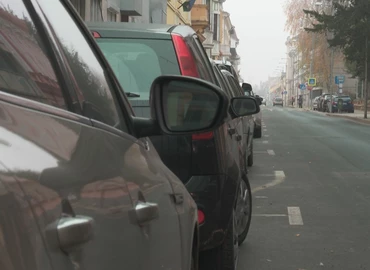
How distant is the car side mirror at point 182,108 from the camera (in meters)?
Answer: 2.47

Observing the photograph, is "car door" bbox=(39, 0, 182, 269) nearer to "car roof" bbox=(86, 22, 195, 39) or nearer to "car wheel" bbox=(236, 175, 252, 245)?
"car roof" bbox=(86, 22, 195, 39)

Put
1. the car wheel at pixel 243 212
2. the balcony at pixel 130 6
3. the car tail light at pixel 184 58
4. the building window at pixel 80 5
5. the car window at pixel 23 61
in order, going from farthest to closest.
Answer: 1. the balcony at pixel 130 6
2. the building window at pixel 80 5
3. the car wheel at pixel 243 212
4. the car tail light at pixel 184 58
5. the car window at pixel 23 61

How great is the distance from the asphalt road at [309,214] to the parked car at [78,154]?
2664 millimetres

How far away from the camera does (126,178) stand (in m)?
2.03

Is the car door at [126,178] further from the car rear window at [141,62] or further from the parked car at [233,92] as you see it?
the parked car at [233,92]

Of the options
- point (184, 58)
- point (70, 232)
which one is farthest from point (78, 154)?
point (184, 58)

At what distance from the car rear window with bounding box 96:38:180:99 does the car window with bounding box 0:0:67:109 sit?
7.72 ft

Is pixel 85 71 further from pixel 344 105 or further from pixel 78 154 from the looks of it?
pixel 344 105

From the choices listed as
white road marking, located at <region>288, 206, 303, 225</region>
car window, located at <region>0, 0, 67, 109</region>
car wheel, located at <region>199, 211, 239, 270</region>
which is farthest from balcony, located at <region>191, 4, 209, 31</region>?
car window, located at <region>0, 0, 67, 109</region>

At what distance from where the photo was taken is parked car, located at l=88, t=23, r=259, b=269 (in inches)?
154

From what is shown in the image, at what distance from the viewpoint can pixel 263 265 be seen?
5.05 metres

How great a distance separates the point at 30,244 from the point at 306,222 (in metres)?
5.72

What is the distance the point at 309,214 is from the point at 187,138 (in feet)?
11.9

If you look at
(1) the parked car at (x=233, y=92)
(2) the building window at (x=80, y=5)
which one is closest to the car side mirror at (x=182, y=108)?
(1) the parked car at (x=233, y=92)
